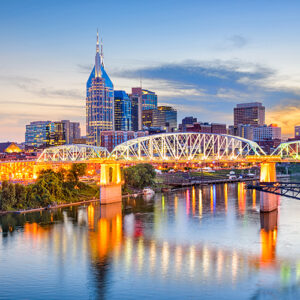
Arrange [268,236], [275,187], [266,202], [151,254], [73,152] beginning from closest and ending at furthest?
1. [275,187]
2. [151,254]
3. [268,236]
4. [266,202]
5. [73,152]

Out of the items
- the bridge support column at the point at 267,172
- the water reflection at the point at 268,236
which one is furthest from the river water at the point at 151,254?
the bridge support column at the point at 267,172

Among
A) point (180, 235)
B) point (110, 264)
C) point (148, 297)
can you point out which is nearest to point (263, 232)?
point (180, 235)

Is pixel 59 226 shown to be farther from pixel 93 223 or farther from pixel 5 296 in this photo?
pixel 5 296

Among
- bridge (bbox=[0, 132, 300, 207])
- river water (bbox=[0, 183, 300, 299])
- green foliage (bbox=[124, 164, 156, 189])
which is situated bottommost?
river water (bbox=[0, 183, 300, 299])

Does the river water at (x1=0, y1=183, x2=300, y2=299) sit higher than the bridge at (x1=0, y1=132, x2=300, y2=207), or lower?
lower

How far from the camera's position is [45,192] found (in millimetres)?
70500

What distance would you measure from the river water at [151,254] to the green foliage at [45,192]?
355 centimetres

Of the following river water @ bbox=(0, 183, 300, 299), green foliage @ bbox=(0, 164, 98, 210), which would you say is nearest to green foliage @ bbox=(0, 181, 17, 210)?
green foliage @ bbox=(0, 164, 98, 210)

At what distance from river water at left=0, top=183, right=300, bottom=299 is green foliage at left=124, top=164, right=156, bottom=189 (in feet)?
87.9

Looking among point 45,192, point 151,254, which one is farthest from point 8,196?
point 151,254

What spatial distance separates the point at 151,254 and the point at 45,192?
3214 cm

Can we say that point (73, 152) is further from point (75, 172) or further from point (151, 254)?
point (151, 254)

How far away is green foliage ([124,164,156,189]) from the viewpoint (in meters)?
94.0

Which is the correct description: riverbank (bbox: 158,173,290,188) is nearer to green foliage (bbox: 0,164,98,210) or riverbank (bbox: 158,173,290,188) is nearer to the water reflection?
green foliage (bbox: 0,164,98,210)
